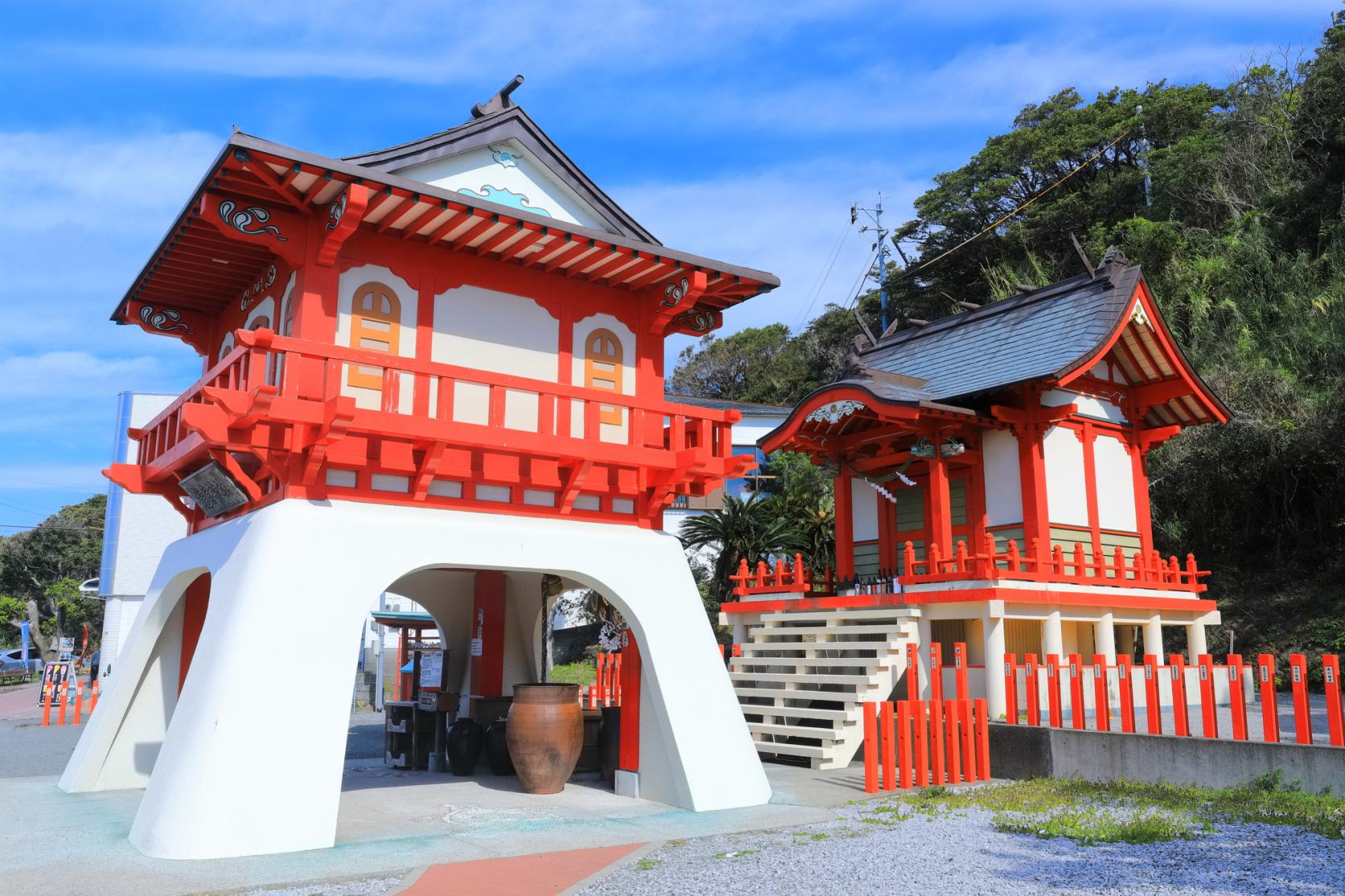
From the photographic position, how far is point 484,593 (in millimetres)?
14461

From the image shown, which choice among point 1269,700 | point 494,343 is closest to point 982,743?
point 1269,700

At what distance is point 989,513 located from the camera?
665 inches

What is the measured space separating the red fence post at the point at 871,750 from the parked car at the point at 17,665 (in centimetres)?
4048

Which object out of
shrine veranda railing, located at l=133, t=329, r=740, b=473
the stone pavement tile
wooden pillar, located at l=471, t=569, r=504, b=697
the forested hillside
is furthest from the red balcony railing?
the forested hillside

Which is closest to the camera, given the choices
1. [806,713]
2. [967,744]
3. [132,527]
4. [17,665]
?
[967,744]

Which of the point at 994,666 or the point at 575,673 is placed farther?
the point at 575,673

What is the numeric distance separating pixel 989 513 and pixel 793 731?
18.3 ft

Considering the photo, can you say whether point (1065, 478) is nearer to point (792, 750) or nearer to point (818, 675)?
point (818, 675)

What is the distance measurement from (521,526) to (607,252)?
A: 10.3 ft

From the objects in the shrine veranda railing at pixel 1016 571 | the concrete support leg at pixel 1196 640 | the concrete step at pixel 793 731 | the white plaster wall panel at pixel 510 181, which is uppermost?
the white plaster wall panel at pixel 510 181

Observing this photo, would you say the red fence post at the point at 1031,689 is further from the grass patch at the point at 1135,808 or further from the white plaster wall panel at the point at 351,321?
the white plaster wall panel at the point at 351,321

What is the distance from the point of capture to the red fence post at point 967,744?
11.9 m

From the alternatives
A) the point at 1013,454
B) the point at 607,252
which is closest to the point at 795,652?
the point at 1013,454

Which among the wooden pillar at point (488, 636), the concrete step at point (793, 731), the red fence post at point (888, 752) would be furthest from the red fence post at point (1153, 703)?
the wooden pillar at point (488, 636)
